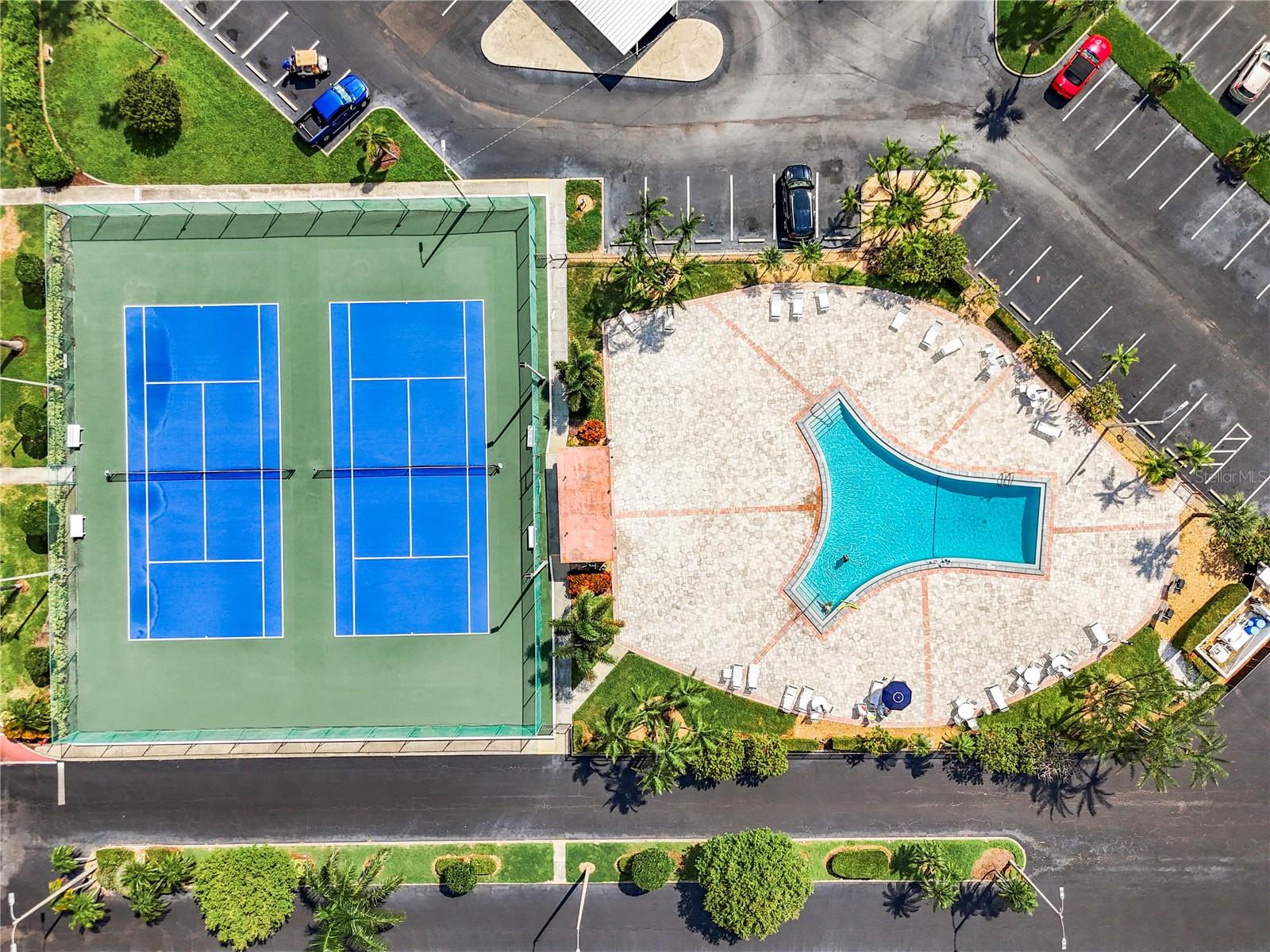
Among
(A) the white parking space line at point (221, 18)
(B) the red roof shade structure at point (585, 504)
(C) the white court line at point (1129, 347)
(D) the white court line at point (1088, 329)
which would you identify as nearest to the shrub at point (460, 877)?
(B) the red roof shade structure at point (585, 504)

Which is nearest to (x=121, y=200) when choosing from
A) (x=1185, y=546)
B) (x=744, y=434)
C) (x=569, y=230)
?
(x=569, y=230)

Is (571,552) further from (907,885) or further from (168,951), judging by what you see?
(168,951)

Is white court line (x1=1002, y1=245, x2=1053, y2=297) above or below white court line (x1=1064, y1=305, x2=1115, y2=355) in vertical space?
above

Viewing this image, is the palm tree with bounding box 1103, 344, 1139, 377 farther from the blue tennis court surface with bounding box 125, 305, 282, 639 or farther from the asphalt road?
the blue tennis court surface with bounding box 125, 305, 282, 639

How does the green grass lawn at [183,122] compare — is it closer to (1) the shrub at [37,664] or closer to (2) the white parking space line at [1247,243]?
(1) the shrub at [37,664]

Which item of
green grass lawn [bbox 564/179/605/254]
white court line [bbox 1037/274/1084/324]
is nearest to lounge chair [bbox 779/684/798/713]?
white court line [bbox 1037/274/1084/324]

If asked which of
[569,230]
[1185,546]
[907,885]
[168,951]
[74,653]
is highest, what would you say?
[569,230]

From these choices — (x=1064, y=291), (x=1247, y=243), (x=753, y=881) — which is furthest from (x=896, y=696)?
(x=1247, y=243)

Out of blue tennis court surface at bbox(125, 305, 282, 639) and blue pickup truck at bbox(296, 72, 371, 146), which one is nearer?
blue pickup truck at bbox(296, 72, 371, 146)
